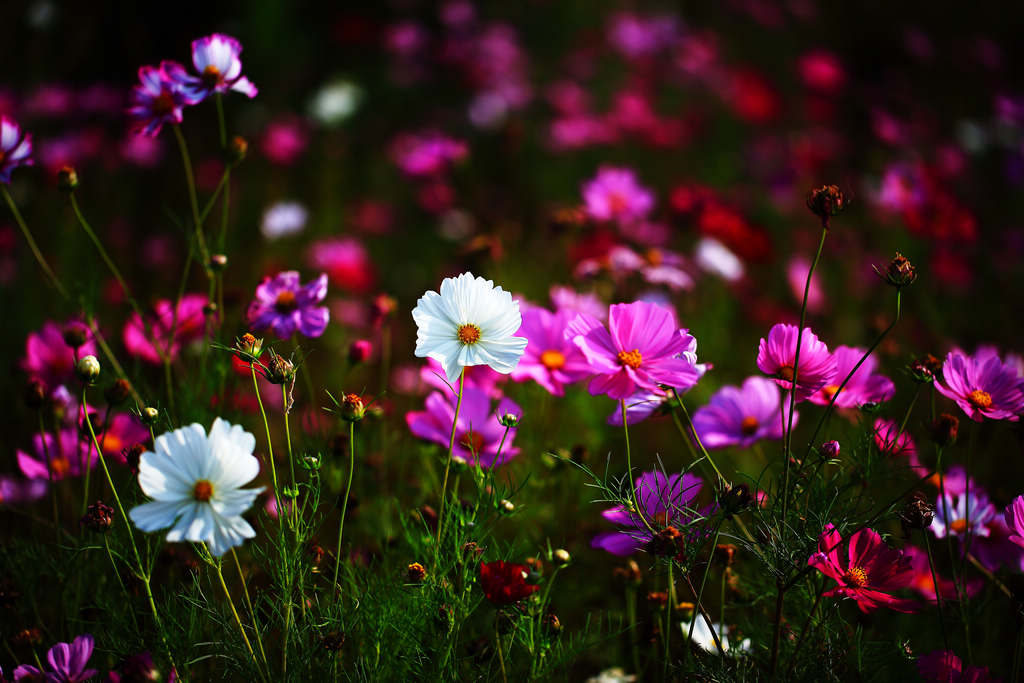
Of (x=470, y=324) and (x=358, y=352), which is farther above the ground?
(x=358, y=352)

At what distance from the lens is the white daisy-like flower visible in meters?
0.70

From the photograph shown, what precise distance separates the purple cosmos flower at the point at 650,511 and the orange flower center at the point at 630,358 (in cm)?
11

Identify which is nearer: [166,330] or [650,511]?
[650,511]

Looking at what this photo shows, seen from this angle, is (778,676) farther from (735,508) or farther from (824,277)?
(824,277)

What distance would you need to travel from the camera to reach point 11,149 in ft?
2.89

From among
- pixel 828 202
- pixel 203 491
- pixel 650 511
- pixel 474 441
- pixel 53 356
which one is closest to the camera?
pixel 203 491

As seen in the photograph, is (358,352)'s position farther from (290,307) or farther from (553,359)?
(553,359)

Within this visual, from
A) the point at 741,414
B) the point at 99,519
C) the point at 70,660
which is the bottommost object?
the point at 70,660

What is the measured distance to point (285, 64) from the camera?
110 inches

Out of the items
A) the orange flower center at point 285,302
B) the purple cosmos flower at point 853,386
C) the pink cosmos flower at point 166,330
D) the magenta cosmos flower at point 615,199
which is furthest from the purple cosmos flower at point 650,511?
the magenta cosmos flower at point 615,199

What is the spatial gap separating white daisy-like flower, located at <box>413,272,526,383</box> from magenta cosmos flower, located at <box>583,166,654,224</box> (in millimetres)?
893

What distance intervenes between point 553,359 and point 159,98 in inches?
23.2

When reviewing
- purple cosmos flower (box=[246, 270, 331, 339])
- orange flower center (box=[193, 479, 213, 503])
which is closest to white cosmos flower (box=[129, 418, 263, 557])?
orange flower center (box=[193, 479, 213, 503])

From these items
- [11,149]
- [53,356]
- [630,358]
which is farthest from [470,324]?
[53,356]
